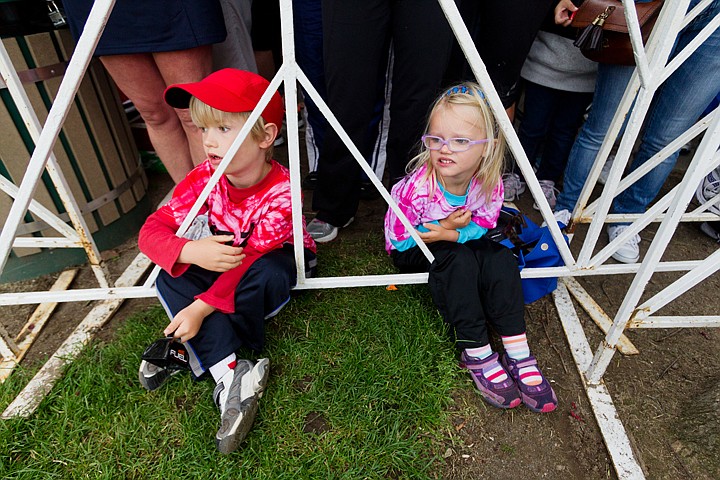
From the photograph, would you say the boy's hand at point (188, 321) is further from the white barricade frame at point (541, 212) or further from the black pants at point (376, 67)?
the black pants at point (376, 67)

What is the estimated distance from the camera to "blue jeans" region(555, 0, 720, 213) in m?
2.06

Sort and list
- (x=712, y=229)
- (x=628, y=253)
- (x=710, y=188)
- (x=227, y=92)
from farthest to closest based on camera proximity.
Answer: (x=710, y=188) → (x=712, y=229) → (x=628, y=253) → (x=227, y=92)

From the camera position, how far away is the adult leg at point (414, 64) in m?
1.85

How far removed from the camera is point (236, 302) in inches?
66.6

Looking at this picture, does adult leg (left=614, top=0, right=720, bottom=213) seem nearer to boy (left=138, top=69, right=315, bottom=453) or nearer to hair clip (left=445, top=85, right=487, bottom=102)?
hair clip (left=445, top=85, right=487, bottom=102)

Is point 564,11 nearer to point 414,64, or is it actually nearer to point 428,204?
point 414,64

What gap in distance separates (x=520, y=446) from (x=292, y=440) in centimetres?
83

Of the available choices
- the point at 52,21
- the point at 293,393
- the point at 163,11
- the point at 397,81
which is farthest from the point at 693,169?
the point at 52,21

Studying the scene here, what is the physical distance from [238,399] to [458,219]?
1.11m

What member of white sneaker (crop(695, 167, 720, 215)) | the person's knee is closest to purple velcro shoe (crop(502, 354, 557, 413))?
the person's knee

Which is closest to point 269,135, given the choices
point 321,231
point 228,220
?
point 228,220

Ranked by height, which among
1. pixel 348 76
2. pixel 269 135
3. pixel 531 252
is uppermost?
pixel 348 76

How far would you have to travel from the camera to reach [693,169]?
133 cm

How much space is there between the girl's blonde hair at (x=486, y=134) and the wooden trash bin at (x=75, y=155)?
1692 mm
